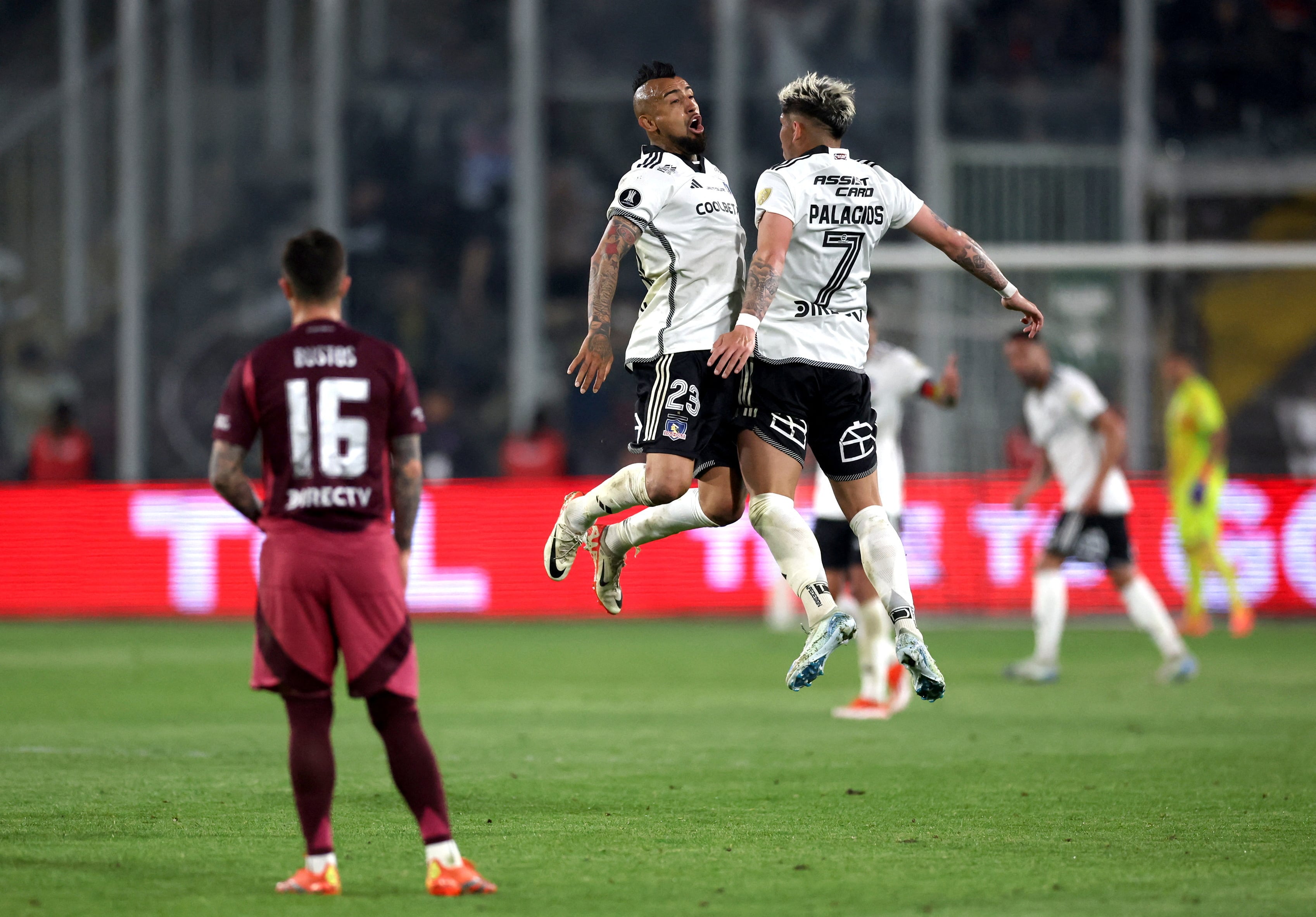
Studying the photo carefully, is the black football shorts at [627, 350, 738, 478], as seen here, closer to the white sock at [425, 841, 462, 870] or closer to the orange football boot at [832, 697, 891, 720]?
the white sock at [425, 841, 462, 870]

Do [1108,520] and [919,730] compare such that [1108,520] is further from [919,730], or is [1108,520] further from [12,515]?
[12,515]

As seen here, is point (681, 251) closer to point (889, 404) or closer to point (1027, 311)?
point (1027, 311)

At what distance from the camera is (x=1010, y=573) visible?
17688 millimetres

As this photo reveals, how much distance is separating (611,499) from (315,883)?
2.62m

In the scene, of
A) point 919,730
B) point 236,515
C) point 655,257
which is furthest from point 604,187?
point 655,257

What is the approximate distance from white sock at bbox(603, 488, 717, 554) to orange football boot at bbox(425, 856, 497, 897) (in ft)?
7.42

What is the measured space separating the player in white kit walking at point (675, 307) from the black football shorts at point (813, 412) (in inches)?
5.1

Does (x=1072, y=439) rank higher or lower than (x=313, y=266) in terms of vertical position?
lower

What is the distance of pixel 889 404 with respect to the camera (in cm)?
1109

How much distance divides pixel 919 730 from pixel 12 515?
11854 mm

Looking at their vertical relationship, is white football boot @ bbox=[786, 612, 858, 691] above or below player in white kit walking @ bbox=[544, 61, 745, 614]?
below

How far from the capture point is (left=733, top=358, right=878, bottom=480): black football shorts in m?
7.04

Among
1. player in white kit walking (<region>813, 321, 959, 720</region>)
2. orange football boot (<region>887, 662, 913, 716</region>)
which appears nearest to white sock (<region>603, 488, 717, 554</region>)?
player in white kit walking (<region>813, 321, 959, 720</region>)

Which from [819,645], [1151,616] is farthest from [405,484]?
[1151,616]
